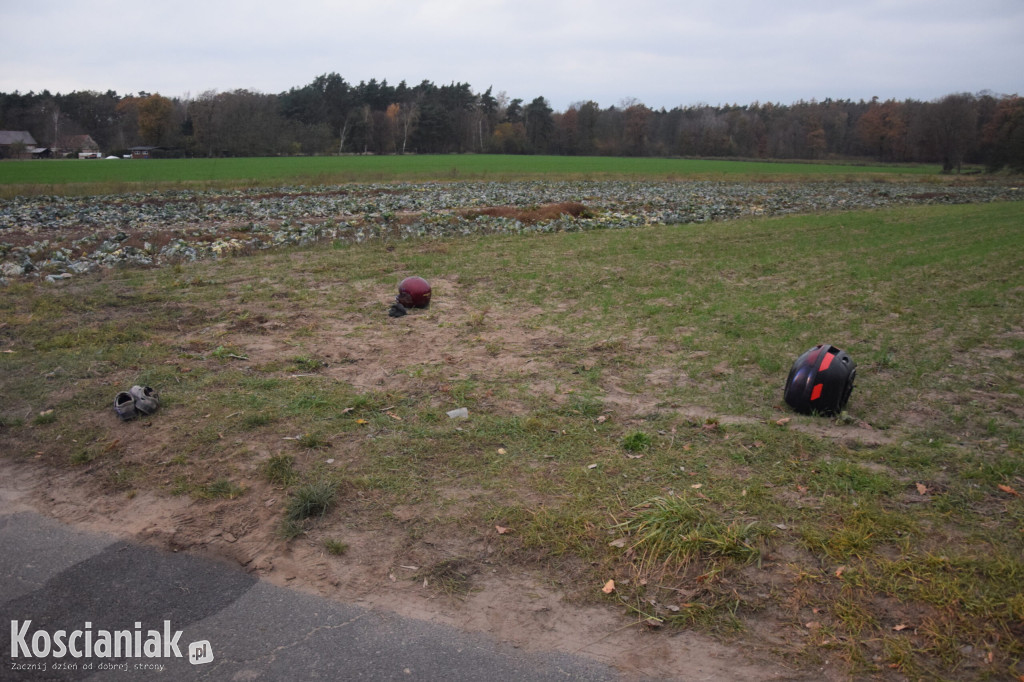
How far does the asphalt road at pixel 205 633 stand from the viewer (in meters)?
3.00

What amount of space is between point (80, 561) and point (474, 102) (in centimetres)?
13449

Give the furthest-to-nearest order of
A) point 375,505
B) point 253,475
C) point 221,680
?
point 253,475, point 375,505, point 221,680

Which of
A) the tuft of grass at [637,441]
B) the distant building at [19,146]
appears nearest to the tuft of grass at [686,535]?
the tuft of grass at [637,441]

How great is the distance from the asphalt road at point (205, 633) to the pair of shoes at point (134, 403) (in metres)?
1.91

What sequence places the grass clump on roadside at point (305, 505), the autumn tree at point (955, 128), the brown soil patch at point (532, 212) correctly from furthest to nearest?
the autumn tree at point (955, 128), the brown soil patch at point (532, 212), the grass clump on roadside at point (305, 505)

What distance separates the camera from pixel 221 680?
2.93m

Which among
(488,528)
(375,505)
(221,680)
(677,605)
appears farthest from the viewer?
(375,505)

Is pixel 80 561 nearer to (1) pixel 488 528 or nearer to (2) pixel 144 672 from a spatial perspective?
Answer: (2) pixel 144 672

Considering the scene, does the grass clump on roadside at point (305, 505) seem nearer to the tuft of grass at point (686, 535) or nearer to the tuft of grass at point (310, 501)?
the tuft of grass at point (310, 501)

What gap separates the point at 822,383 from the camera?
5492 millimetres

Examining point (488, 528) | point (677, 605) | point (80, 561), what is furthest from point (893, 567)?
point (80, 561)

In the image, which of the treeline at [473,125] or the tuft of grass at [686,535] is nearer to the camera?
the tuft of grass at [686,535]

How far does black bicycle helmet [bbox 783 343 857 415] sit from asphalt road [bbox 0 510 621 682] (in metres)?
3.54

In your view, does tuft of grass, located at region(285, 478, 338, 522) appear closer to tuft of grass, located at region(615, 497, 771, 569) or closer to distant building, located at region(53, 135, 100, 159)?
tuft of grass, located at region(615, 497, 771, 569)
